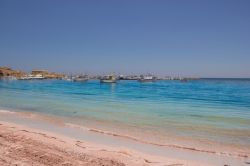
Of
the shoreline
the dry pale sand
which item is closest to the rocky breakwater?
the shoreline

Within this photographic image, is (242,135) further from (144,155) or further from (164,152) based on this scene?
(144,155)

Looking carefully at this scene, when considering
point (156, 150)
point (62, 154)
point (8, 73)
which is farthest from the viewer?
point (8, 73)

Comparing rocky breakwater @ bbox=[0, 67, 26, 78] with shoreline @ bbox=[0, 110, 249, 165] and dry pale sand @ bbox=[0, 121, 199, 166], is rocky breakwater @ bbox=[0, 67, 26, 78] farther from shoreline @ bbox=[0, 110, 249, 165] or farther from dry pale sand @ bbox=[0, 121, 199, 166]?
dry pale sand @ bbox=[0, 121, 199, 166]

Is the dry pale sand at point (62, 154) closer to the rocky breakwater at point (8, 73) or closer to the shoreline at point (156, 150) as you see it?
the shoreline at point (156, 150)

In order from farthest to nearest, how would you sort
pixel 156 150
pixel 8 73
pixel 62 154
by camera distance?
pixel 8 73 → pixel 156 150 → pixel 62 154

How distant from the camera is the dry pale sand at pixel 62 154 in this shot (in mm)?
6914

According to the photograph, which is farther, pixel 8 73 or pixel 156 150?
pixel 8 73

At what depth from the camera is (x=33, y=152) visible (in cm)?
758

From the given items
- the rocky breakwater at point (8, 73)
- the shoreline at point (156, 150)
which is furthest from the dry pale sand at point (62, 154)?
the rocky breakwater at point (8, 73)

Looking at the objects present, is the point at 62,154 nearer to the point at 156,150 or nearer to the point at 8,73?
the point at 156,150

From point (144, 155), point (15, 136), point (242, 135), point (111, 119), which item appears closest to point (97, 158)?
point (144, 155)

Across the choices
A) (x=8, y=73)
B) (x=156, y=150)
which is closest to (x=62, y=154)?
(x=156, y=150)

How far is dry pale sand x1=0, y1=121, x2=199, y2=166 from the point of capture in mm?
6914

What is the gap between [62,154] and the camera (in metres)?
7.59
